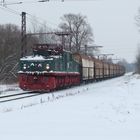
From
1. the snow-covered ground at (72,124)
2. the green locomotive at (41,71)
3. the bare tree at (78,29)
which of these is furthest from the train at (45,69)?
the bare tree at (78,29)

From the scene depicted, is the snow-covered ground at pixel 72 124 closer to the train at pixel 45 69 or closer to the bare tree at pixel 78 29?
the train at pixel 45 69

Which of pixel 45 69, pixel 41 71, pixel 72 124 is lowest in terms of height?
pixel 72 124

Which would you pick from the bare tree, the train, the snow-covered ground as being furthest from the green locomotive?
the bare tree

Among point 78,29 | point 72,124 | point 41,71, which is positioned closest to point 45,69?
point 41,71

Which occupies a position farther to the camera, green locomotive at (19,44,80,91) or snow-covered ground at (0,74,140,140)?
green locomotive at (19,44,80,91)

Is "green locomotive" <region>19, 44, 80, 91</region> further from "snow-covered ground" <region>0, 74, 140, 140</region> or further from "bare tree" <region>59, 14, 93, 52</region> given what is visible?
"bare tree" <region>59, 14, 93, 52</region>

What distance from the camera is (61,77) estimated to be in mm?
34594

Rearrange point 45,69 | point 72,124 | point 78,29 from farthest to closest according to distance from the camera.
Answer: point 78,29 < point 45,69 < point 72,124

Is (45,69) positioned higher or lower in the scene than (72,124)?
higher

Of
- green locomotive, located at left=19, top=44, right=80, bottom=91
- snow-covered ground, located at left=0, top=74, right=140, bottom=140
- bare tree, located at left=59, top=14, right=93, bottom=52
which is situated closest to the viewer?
snow-covered ground, located at left=0, top=74, right=140, bottom=140

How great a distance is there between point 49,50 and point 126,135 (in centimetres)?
2283

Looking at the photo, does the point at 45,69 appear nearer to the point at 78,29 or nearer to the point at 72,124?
the point at 72,124

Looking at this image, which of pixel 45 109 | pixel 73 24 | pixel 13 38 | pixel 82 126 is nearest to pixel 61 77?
pixel 45 109

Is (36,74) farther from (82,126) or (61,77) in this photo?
(82,126)
